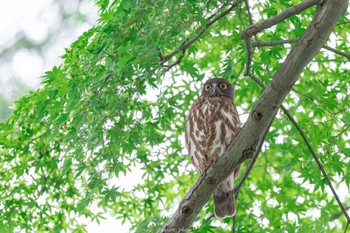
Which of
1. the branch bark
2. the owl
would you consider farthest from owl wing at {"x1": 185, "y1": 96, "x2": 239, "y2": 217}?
the branch bark

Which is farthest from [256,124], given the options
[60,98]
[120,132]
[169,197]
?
[169,197]

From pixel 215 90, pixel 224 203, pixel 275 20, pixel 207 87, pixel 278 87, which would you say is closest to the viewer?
pixel 278 87

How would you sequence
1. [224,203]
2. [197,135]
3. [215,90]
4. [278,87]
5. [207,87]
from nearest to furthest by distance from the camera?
[278,87]
[197,135]
[224,203]
[215,90]
[207,87]

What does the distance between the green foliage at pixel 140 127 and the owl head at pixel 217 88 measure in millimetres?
154

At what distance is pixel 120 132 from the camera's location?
448cm

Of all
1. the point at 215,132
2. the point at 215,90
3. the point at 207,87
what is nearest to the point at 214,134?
the point at 215,132

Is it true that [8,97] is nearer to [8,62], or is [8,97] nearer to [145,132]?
[8,62]

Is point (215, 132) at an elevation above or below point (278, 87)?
above

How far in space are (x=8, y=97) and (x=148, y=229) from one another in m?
1.98

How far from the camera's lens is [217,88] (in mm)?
5473

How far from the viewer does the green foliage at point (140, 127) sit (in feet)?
13.6

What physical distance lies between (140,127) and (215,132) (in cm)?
67

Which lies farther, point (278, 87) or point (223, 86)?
point (223, 86)

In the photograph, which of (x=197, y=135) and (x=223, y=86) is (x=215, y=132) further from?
(x=223, y=86)
